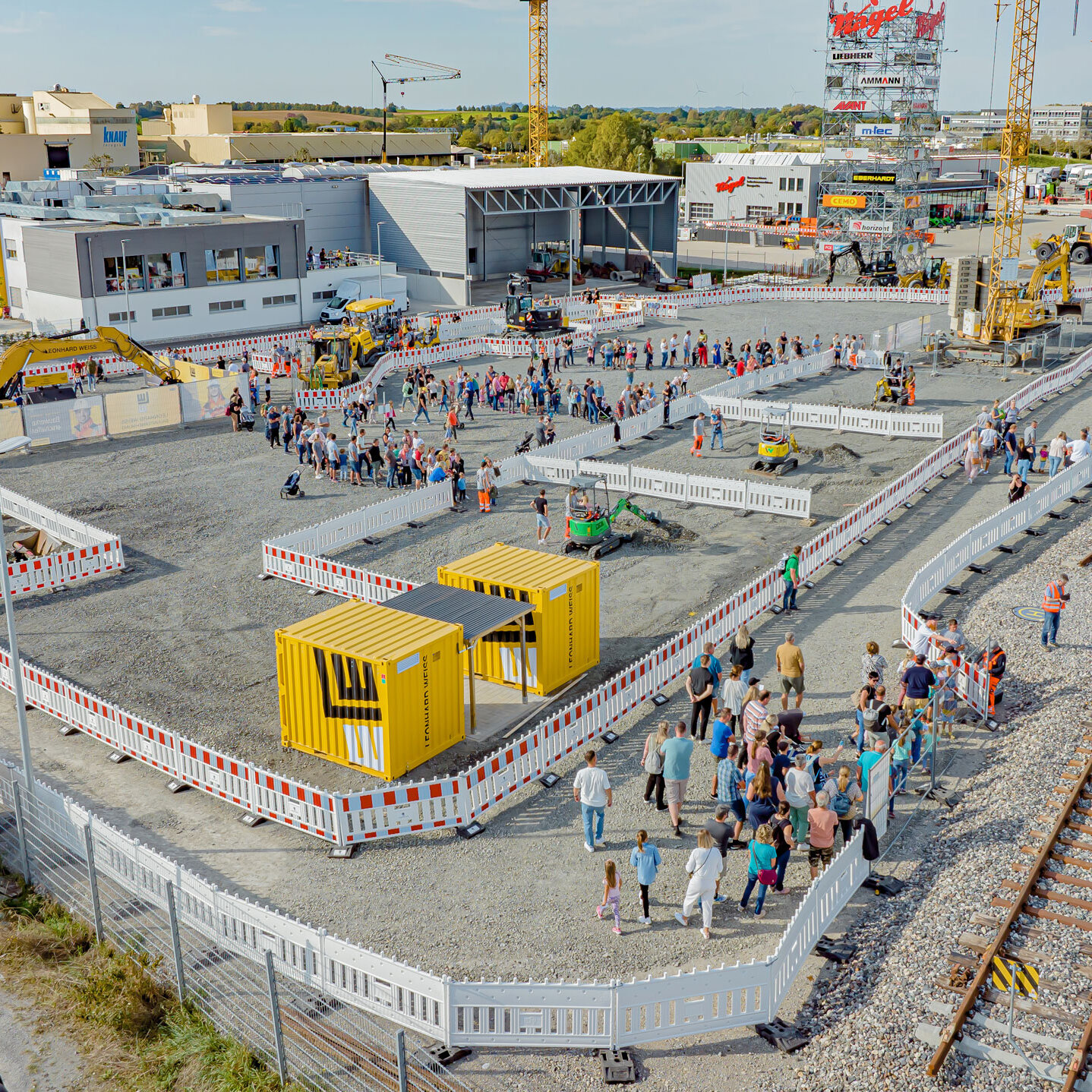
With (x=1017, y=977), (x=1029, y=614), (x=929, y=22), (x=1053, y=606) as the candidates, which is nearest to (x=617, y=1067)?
(x=1017, y=977)

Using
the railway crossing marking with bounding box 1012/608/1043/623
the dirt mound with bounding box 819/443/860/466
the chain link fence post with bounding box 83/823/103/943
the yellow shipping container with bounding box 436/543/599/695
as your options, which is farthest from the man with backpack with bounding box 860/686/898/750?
the dirt mound with bounding box 819/443/860/466

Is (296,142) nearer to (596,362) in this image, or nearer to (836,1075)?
(596,362)

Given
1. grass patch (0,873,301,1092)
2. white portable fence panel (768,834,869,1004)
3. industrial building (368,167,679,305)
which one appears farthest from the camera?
industrial building (368,167,679,305)

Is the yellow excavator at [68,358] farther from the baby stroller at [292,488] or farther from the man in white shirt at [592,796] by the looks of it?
the man in white shirt at [592,796]

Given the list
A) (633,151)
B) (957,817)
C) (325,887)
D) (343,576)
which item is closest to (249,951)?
(325,887)

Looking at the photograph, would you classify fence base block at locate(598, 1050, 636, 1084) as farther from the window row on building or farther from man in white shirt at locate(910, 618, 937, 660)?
the window row on building
